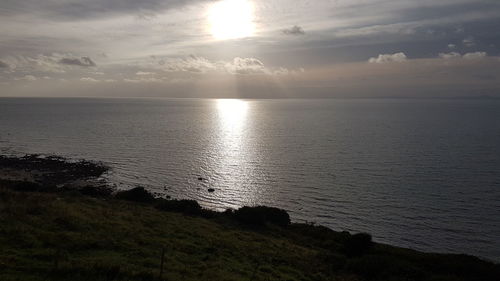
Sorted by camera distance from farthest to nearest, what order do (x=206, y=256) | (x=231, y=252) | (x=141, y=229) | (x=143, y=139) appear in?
(x=143, y=139) → (x=141, y=229) → (x=231, y=252) → (x=206, y=256)

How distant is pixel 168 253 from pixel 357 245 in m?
20.6

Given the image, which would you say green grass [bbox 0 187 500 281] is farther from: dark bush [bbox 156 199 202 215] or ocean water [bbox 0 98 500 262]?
ocean water [bbox 0 98 500 262]

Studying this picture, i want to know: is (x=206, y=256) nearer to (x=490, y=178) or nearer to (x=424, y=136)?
(x=490, y=178)

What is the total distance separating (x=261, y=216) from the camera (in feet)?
161

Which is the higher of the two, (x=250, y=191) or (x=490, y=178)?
(x=490, y=178)

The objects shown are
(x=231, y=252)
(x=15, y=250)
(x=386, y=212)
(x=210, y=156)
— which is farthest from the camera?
(x=210, y=156)

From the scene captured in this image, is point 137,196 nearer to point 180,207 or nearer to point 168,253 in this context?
point 180,207

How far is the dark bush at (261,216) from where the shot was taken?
48.6m

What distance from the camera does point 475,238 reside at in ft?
157

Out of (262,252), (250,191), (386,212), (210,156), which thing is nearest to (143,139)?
(210,156)

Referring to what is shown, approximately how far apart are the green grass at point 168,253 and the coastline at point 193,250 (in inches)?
2.8

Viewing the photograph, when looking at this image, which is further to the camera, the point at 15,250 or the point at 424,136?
the point at 424,136

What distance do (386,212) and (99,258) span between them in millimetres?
45702

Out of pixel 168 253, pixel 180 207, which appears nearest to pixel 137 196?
pixel 180 207
